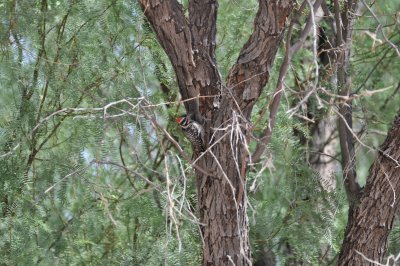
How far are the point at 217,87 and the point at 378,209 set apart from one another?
37.9 inches

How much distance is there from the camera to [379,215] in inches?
157

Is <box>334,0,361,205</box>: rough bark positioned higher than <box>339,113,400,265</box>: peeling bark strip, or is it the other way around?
<box>334,0,361,205</box>: rough bark

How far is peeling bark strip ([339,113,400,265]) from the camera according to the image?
3.95m

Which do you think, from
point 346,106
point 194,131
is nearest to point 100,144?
point 194,131

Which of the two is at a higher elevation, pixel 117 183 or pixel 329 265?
pixel 117 183

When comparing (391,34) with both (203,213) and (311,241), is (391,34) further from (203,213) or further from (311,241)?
(203,213)

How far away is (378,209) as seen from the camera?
400cm

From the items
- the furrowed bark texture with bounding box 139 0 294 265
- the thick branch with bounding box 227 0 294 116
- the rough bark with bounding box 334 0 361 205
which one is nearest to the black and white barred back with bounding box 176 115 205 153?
the furrowed bark texture with bounding box 139 0 294 265

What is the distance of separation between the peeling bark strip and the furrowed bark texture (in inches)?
22.4

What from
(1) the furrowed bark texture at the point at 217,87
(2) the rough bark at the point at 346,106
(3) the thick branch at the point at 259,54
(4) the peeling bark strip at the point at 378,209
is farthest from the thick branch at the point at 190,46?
(4) the peeling bark strip at the point at 378,209

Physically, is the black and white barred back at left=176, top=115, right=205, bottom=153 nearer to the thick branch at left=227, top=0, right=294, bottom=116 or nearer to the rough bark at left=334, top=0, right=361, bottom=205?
the thick branch at left=227, top=0, right=294, bottom=116

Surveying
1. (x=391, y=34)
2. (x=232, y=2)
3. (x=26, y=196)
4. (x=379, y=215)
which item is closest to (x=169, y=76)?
(x=232, y=2)

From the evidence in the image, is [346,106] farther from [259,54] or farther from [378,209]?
[259,54]

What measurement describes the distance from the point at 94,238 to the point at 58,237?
0.87 feet
